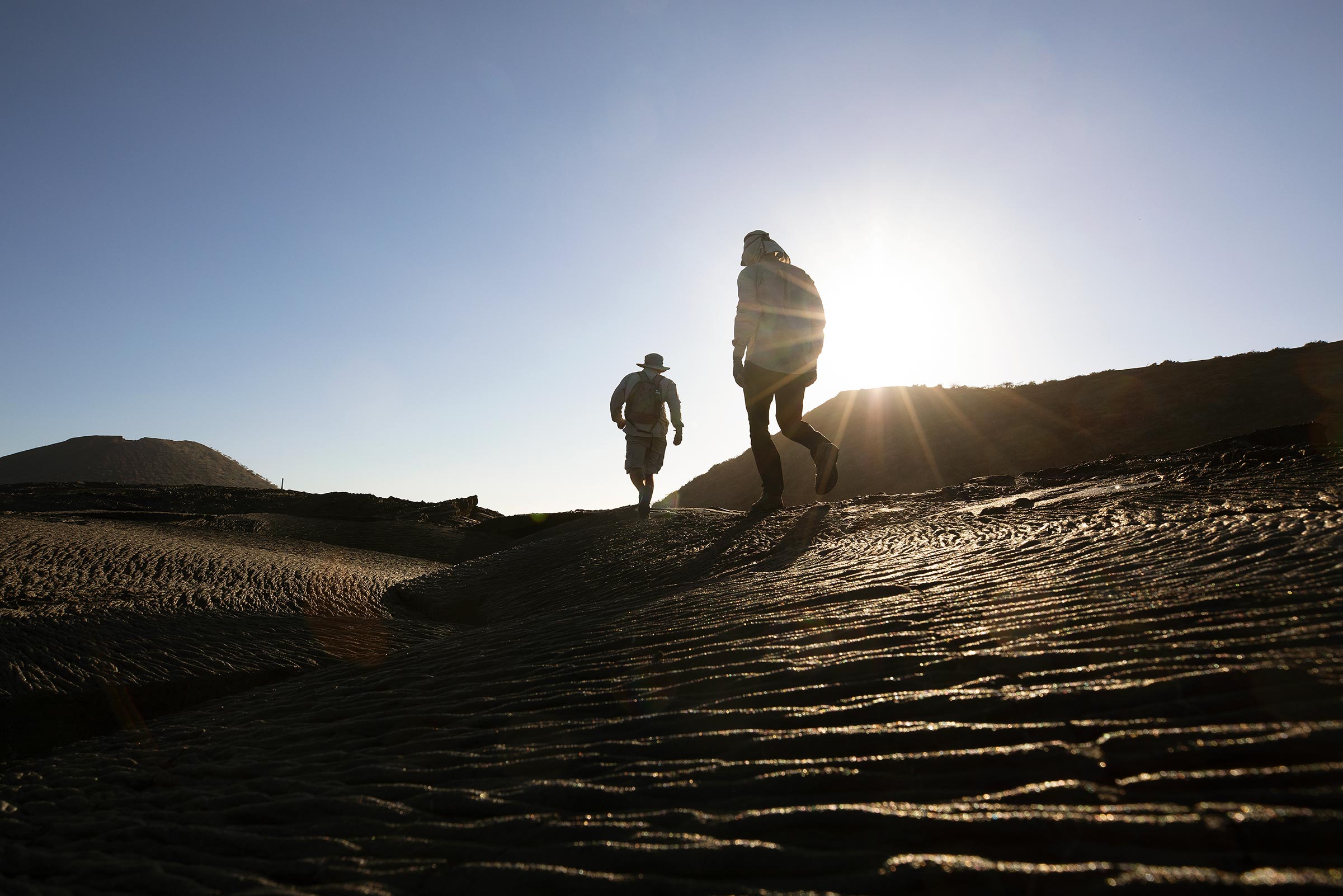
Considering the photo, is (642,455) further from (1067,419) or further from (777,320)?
(1067,419)

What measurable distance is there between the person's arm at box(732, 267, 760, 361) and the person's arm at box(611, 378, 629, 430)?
2.09 meters

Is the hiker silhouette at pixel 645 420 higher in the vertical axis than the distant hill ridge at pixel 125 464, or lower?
lower

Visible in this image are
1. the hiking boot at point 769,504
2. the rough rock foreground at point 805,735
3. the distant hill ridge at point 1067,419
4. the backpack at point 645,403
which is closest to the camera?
the rough rock foreground at point 805,735

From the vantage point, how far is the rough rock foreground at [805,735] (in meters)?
1.16

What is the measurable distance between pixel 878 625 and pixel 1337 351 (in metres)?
19.0

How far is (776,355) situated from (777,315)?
31cm

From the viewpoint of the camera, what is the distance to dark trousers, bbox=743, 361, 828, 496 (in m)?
6.13

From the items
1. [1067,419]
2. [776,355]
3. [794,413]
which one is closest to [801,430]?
[794,413]

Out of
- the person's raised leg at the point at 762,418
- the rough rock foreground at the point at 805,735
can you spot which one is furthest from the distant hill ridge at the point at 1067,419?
the rough rock foreground at the point at 805,735

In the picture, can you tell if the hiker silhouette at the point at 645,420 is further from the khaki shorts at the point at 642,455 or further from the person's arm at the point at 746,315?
the person's arm at the point at 746,315

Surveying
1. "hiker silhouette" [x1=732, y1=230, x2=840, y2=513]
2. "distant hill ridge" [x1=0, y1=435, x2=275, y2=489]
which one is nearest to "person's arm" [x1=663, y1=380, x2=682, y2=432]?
"hiker silhouette" [x1=732, y1=230, x2=840, y2=513]

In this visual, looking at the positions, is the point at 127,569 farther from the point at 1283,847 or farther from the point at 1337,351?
the point at 1337,351

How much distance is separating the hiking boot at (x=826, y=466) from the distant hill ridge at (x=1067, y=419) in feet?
27.2

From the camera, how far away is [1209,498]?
122 inches
